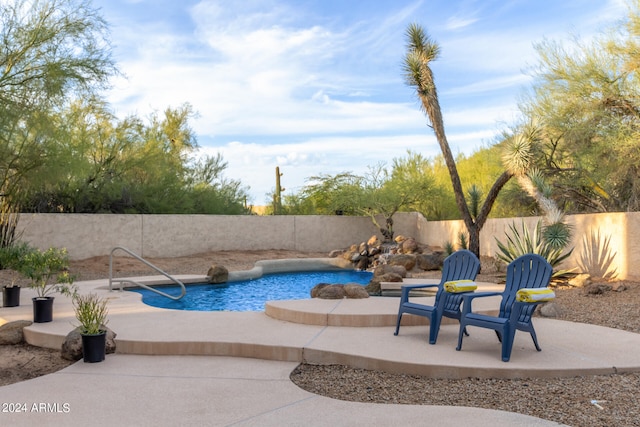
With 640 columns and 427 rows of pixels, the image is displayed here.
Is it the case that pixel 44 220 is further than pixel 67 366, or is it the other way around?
pixel 44 220

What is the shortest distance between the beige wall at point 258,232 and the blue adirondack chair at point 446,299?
558 cm

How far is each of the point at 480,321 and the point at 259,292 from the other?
732cm

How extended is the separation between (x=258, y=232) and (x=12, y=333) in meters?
14.8

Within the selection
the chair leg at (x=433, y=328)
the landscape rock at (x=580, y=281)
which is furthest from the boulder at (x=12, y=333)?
the landscape rock at (x=580, y=281)

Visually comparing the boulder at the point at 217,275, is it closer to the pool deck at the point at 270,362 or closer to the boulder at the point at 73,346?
the pool deck at the point at 270,362

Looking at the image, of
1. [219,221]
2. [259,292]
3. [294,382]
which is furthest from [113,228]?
[294,382]

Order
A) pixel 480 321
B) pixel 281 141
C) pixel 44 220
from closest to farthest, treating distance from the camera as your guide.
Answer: pixel 480 321 → pixel 44 220 → pixel 281 141

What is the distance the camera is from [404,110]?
54.0 feet

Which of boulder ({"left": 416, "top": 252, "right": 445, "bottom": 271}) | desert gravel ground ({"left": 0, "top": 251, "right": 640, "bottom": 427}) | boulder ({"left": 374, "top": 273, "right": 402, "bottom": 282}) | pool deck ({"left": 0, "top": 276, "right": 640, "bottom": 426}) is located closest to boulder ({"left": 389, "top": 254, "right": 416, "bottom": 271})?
boulder ({"left": 416, "top": 252, "right": 445, "bottom": 271})

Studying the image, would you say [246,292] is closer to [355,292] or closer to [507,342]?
[355,292]

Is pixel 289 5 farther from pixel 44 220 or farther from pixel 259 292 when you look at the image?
pixel 44 220

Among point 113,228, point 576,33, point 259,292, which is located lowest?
point 259,292

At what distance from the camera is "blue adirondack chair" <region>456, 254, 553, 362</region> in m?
4.63

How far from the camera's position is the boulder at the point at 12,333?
5.79 metres
